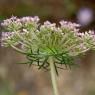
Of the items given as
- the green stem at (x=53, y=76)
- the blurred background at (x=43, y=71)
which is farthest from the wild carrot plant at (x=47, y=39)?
the blurred background at (x=43, y=71)

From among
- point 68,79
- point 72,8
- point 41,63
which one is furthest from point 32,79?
point 41,63

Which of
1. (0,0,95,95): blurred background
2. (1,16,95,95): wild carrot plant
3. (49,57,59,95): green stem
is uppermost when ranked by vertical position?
(0,0,95,95): blurred background

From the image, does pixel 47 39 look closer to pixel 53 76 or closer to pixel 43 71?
pixel 53 76

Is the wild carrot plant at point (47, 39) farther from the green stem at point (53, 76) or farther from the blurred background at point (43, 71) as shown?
the blurred background at point (43, 71)

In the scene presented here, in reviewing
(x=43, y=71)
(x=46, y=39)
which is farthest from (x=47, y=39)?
(x=43, y=71)

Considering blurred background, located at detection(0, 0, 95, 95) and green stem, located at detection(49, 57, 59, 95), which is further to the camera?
blurred background, located at detection(0, 0, 95, 95)

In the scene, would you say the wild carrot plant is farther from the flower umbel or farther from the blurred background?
the blurred background

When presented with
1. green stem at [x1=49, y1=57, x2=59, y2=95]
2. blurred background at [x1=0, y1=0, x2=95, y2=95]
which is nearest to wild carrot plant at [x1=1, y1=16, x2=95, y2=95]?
green stem at [x1=49, y1=57, x2=59, y2=95]
